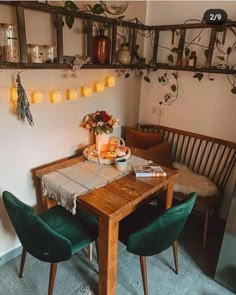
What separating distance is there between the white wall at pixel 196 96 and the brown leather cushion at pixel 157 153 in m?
0.33

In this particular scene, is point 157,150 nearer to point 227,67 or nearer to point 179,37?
point 227,67

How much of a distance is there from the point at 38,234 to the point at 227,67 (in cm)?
191

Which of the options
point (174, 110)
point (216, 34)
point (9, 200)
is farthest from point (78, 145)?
point (216, 34)

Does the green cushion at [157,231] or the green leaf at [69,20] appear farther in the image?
the green leaf at [69,20]

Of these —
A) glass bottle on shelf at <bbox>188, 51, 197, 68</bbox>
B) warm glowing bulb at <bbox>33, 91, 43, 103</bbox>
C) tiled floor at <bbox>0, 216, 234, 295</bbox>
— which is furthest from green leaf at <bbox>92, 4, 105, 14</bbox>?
tiled floor at <bbox>0, 216, 234, 295</bbox>

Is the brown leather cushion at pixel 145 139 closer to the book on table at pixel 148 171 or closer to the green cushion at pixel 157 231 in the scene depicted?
the book on table at pixel 148 171

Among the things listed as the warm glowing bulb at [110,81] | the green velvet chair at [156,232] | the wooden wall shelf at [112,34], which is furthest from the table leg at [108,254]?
the warm glowing bulb at [110,81]

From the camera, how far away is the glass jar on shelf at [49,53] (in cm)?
171

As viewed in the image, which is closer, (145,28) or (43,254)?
(43,254)

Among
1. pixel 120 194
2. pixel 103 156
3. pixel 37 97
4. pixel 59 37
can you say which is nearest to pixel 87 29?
pixel 59 37

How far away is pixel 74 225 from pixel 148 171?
64 centimetres

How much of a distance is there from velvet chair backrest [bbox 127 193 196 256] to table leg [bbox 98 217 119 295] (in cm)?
12

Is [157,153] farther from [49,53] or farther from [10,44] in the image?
[10,44]

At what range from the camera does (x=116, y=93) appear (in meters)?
2.39
